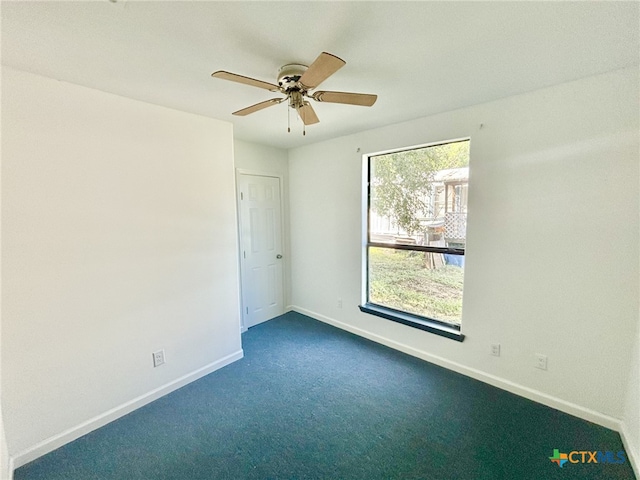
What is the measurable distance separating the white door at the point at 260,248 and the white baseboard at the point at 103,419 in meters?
1.00

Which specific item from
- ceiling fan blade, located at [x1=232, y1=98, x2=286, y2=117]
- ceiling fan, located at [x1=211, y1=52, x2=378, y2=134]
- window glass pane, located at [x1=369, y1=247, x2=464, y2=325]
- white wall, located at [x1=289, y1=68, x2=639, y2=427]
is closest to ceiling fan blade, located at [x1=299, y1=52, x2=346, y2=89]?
ceiling fan, located at [x1=211, y1=52, x2=378, y2=134]

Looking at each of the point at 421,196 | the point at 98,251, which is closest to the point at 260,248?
the point at 98,251

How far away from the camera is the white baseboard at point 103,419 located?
1.68 m

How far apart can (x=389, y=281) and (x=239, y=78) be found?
2.48 metres

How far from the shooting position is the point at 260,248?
3596 mm

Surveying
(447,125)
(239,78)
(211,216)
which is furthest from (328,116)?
(211,216)

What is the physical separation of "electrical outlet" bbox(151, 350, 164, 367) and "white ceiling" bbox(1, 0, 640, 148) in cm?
201

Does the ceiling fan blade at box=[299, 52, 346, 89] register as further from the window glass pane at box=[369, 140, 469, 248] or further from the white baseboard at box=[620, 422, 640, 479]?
the white baseboard at box=[620, 422, 640, 479]

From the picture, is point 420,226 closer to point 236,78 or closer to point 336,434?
point 336,434

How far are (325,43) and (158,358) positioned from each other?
2575mm

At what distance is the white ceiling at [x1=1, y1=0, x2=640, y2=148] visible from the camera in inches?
45.1

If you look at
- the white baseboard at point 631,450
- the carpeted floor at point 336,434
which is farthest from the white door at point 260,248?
the white baseboard at point 631,450

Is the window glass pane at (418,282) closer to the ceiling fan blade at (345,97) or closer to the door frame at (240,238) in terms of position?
the door frame at (240,238)

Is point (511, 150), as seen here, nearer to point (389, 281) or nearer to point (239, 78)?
point (389, 281)
